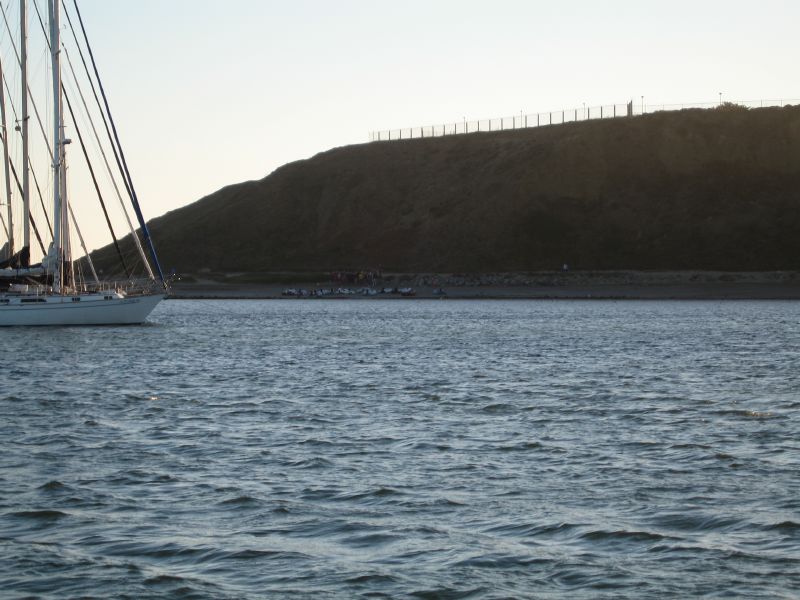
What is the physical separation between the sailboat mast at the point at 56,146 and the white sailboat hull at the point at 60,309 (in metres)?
1.17

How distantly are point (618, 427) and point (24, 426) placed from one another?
12.3m

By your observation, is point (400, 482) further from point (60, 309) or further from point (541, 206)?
point (541, 206)

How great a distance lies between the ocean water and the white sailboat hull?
871 inches

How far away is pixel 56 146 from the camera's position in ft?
206

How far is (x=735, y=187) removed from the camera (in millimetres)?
157500

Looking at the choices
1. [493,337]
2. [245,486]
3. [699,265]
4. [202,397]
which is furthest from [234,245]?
[245,486]

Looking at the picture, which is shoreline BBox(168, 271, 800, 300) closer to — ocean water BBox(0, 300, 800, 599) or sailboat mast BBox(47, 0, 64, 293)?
sailboat mast BBox(47, 0, 64, 293)

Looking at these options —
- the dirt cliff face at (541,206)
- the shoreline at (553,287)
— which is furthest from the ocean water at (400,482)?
the dirt cliff face at (541,206)

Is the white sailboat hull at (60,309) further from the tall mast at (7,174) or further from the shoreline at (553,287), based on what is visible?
the shoreline at (553,287)

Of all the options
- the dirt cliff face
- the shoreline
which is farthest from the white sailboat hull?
the dirt cliff face

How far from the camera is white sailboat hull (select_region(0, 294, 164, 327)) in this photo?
62969 mm

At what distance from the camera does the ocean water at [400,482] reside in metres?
13.6

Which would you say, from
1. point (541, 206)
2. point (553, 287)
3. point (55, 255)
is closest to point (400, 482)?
point (55, 255)

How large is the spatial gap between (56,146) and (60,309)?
27.7 feet
